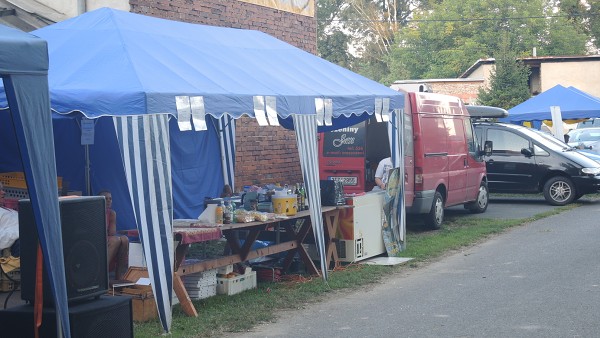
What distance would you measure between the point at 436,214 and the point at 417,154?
4.87ft

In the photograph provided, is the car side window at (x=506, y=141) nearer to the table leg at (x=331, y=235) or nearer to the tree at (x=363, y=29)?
the table leg at (x=331, y=235)

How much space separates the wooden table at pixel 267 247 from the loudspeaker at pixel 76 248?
223cm

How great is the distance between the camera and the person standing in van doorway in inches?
549

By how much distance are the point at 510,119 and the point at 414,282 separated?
16675mm

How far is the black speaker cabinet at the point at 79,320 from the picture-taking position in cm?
630

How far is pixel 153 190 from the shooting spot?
8.34 meters

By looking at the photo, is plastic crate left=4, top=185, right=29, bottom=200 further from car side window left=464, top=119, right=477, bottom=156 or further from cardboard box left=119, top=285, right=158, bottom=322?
car side window left=464, top=119, right=477, bottom=156

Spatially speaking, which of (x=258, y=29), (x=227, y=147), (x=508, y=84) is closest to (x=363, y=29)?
(x=508, y=84)

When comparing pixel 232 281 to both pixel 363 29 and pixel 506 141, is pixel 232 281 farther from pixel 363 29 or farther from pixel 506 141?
pixel 363 29

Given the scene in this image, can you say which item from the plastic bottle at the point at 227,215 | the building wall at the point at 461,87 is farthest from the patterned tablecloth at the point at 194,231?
the building wall at the point at 461,87

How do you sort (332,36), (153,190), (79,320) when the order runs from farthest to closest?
(332,36), (153,190), (79,320)

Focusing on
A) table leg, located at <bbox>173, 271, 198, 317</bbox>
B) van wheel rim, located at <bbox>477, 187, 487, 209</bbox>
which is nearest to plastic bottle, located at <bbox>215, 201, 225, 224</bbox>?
table leg, located at <bbox>173, 271, 198, 317</bbox>

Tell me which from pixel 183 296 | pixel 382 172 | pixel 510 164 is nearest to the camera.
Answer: pixel 183 296

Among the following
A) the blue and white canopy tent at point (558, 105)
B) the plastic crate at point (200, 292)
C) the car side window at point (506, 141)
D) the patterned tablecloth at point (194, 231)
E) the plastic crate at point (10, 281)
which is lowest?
the plastic crate at point (200, 292)
